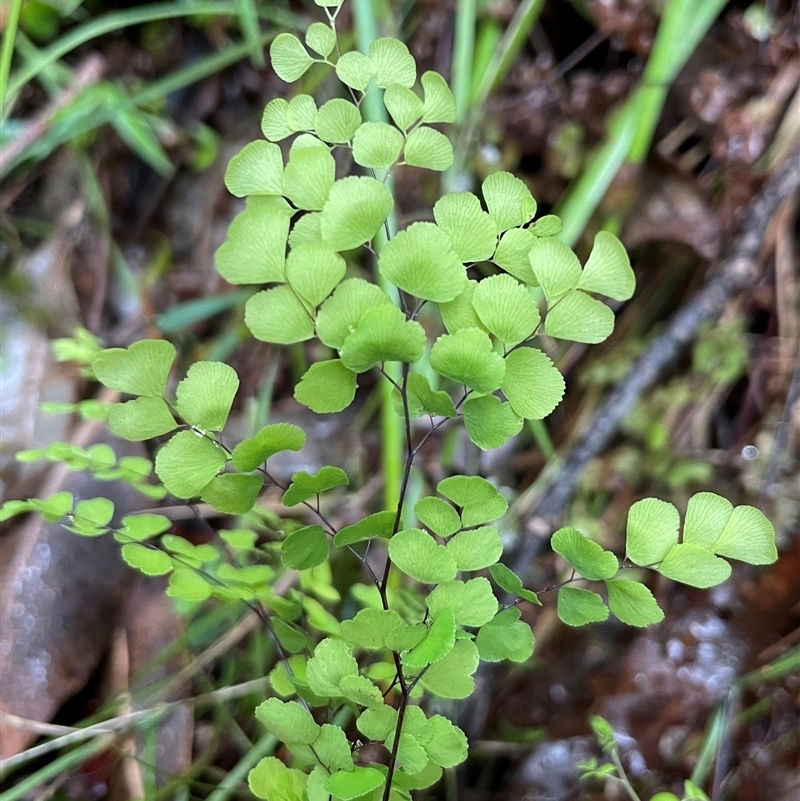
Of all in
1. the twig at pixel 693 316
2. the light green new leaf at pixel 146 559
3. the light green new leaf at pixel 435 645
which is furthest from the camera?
the twig at pixel 693 316

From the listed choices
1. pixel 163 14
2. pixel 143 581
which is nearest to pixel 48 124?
pixel 163 14

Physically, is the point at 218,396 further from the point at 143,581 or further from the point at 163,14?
the point at 163,14

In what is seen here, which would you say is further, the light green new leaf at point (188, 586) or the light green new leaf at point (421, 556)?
the light green new leaf at point (188, 586)

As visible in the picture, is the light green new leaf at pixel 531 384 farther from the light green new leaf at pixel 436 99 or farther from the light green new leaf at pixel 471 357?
the light green new leaf at pixel 436 99

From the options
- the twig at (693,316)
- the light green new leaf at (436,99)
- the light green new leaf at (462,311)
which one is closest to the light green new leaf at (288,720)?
the light green new leaf at (462,311)

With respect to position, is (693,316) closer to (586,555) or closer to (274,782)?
(586,555)

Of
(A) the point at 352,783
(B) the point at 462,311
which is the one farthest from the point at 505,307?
(A) the point at 352,783
